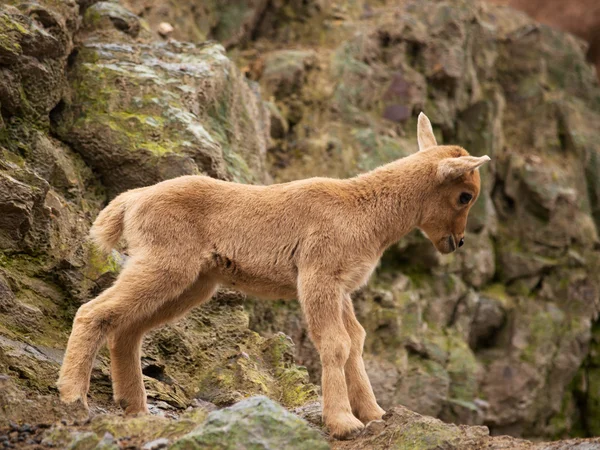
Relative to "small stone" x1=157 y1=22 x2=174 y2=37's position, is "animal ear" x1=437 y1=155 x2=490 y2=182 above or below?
below

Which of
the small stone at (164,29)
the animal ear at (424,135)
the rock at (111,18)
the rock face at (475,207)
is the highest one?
the rock at (111,18)

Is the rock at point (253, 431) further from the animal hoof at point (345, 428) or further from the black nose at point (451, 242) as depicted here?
the black nose at point (451, 242)

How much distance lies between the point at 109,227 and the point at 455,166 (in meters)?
4.30

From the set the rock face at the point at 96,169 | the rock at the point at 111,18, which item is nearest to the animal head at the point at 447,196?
the rock face at the point at 96,169

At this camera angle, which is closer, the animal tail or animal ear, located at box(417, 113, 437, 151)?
the animal tail

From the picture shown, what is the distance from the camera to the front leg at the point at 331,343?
8.92 meters

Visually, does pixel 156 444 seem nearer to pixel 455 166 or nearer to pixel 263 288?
pixel 263 288

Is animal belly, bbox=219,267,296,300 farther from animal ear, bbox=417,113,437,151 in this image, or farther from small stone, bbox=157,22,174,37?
small stone, bbox=157,22,174,37

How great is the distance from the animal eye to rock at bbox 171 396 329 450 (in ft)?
14.2

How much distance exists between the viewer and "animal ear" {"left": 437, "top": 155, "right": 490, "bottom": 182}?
9.90m

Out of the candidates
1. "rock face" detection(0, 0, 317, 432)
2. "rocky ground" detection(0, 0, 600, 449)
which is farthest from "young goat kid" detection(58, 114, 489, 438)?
"rock face" detection(0, 0, 317, 432)

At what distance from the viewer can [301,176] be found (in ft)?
60.6

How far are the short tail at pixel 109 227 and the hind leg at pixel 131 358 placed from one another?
105 cm

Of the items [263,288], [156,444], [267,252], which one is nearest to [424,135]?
[267,252]
